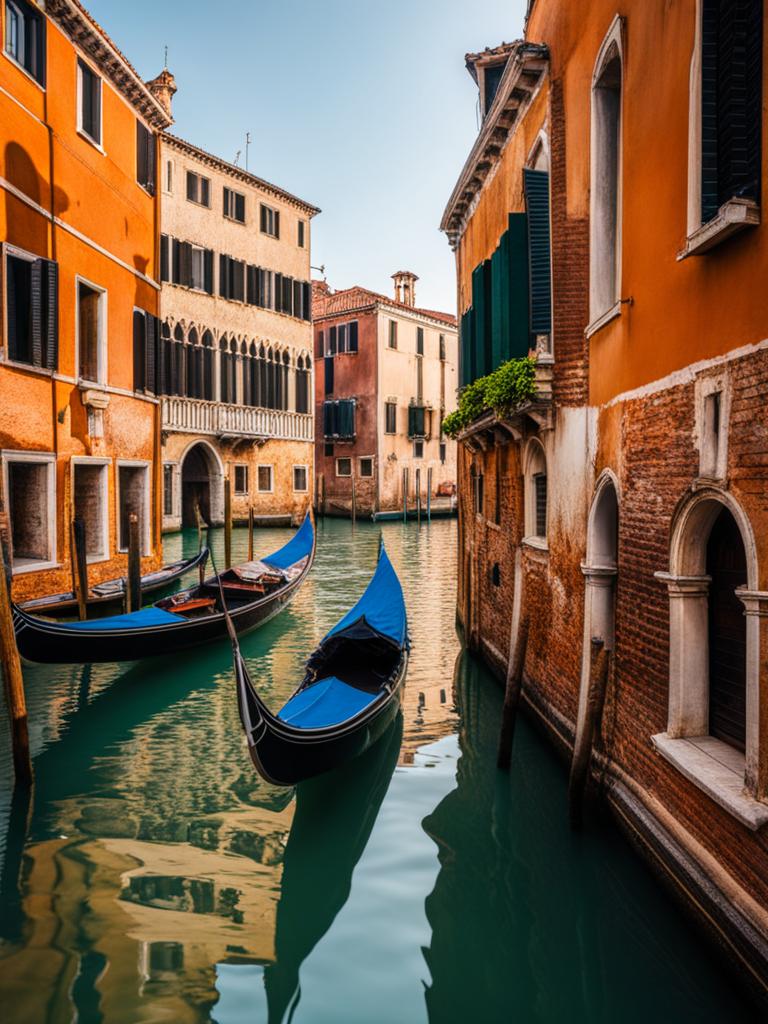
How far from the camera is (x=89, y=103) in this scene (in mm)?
9039

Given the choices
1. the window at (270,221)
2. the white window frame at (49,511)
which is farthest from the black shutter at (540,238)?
the window at (270,221)

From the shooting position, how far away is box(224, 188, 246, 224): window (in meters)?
19.8

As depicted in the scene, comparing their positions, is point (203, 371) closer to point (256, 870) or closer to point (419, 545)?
point (419, 545)

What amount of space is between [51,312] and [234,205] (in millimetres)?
13323

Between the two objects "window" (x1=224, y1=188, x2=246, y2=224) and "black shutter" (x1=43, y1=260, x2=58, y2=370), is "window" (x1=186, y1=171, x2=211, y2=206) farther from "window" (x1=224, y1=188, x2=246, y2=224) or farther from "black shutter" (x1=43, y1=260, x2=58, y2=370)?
"black shutter" (x1=43, y1=260, x2=58, y2=370)

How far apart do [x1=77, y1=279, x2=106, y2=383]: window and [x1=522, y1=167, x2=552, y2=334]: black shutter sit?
5509 mm

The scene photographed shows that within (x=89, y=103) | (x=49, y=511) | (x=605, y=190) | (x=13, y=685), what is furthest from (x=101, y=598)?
(x=605, y=190)

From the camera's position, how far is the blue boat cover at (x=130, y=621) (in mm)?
6670

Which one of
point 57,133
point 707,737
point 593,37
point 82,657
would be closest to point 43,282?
point 57,133

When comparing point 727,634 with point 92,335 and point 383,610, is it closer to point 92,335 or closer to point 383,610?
point 383,610

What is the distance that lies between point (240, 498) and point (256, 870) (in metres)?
17.7

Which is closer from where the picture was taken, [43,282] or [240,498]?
[43,282]

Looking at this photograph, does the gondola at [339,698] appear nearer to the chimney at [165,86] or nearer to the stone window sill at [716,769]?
the stone window sill at [716,769]

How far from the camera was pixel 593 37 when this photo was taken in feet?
15.0
